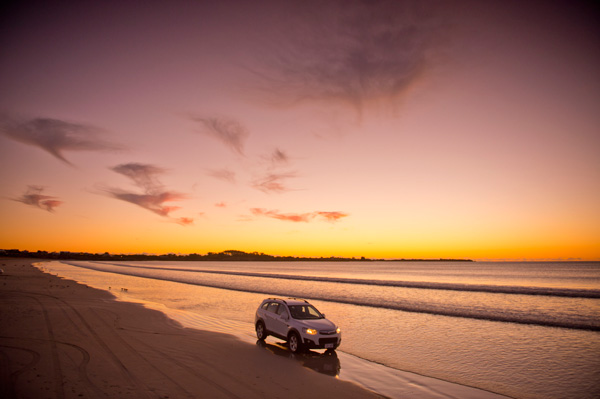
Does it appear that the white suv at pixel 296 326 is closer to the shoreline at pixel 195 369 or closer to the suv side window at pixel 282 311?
the suv side window at pixel 282 311

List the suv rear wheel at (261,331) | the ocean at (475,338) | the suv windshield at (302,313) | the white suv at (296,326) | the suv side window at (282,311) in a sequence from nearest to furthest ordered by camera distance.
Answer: the ocean at (475,338) < the white suv at (296,326) < the suv windshield at (302,313) < the suv side window at (282,311) < the suv rear wheel at (261,331)

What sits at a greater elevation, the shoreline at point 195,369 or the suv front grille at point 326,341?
the suv front grille at point 326,341

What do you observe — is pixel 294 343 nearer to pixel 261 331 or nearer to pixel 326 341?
pixel 326 341

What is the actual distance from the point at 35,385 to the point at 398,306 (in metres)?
29.8

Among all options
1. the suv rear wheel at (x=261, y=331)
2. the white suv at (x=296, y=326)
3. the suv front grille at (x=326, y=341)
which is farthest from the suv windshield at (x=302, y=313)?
the suv rear wheel at (x=261, y=331)

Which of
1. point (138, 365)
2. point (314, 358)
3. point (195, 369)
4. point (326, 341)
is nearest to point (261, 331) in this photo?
point (314, 358)

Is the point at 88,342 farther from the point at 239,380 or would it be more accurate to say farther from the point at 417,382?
the point at 417,382

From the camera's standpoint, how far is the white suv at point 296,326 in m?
14.2

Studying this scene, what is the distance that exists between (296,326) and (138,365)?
20.4 feet

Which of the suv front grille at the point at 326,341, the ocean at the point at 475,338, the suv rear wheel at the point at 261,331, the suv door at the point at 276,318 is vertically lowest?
the ocean at the point at 475,338

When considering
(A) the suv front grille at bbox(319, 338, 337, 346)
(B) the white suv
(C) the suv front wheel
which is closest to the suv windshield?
(B) the white suv

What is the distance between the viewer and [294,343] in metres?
14.6

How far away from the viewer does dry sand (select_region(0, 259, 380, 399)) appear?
9.18 m

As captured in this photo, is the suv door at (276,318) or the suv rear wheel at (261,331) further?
the suv rear wheel at (261,331)
